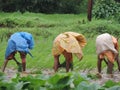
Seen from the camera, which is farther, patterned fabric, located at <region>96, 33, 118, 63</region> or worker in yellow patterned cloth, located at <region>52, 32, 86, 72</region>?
worker in yellow patterned cloth, located at <region>52, 32, 86, 72</region>

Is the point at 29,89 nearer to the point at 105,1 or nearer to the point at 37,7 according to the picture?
the point at 105,1

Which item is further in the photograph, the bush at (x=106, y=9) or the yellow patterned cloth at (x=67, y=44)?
the bush at (x=106, y=9)

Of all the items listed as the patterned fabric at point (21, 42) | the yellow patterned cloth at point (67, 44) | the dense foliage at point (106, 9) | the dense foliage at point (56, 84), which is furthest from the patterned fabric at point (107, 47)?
the dense foliage at point (106, 9)

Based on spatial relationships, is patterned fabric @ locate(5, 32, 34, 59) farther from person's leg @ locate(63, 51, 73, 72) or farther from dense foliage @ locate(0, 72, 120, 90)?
dense foliage @ locate(0, 72, 120, 90)

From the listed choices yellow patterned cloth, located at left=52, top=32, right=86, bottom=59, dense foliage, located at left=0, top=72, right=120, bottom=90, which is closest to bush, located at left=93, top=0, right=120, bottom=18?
yellow patterned cloth, located at left=52, top=32, right=86, bottom=59

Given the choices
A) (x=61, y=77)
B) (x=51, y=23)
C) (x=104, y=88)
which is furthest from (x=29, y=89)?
(x=51, y=23)

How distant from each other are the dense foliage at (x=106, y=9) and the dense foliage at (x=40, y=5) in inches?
355

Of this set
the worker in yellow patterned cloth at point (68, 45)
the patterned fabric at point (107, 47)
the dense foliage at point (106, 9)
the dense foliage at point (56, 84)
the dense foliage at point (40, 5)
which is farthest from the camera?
the dense foliage at point (40, 5)

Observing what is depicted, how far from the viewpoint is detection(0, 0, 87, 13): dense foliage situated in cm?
3023

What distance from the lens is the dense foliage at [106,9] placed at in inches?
838

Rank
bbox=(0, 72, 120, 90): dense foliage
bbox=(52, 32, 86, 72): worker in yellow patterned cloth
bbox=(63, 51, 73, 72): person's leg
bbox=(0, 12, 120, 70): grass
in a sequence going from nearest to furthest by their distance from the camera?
bbox=(0, 72, 120, 90): dense foliage
bbox=(52, 32, 86, 72): worker in yellow patterned cloth
bbox=(63, 51, 73, 72): person's leg
bbox=(0, 12, 120, 70): grass

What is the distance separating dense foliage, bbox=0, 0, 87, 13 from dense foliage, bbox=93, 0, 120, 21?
9.01 metres

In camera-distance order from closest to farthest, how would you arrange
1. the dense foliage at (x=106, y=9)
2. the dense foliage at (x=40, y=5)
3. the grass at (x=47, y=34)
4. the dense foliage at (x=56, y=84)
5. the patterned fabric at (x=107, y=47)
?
1. the dense foliage at (x=56, y=84)
2. the patterned fabric at (x=107, y=47)
3. the grass at (x=47, y=34)
4. the dense foliage at (x=106, y=9)
5. the dense foliage at (x=40, y=5)

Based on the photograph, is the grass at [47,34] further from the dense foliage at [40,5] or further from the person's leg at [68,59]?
the dense foliage at [40,5]
